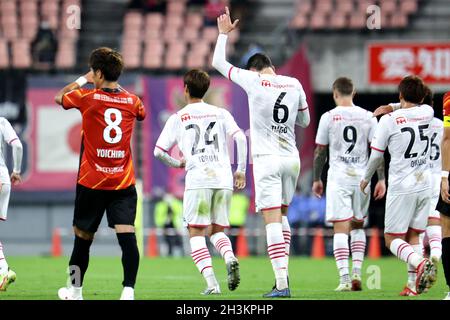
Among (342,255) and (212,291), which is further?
(342,255)

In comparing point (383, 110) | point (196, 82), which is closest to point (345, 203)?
point (383, 110)

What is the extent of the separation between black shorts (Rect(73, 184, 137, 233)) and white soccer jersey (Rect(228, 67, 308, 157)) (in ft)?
6.08

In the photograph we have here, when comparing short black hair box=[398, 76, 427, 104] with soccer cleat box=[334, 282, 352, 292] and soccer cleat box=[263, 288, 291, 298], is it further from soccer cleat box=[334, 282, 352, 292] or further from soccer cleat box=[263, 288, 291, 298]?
soccer cleat box=[334, 282, 352, 292]

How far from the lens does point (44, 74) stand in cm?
3027

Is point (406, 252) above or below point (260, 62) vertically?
below

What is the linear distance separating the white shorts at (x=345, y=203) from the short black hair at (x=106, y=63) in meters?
4.12

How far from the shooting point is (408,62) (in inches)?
1075

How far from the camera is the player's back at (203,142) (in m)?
12.9

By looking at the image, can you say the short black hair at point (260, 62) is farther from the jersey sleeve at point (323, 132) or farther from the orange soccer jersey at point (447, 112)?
the orange soccer jersey at point (447, 112)

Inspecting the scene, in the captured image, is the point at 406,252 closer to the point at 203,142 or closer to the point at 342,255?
the point at 342,255

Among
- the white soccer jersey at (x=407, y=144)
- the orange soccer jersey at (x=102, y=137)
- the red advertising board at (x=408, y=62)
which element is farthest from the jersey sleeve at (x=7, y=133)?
the red advertising board at (x=408, y=62)

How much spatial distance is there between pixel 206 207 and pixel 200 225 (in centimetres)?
20

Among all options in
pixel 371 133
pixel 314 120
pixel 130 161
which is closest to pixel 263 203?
pixel 130 161

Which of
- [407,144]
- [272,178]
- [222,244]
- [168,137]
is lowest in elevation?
[222,244]
